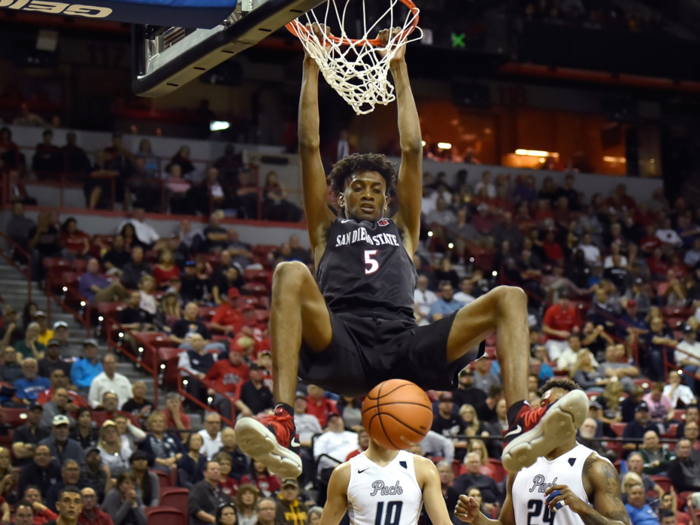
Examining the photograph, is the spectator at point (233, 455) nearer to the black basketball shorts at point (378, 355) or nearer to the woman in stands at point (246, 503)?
the woman in stands at point (246, 503)

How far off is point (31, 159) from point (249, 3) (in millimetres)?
14624

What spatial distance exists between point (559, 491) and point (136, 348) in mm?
8884

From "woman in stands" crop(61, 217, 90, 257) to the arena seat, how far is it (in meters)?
6.89

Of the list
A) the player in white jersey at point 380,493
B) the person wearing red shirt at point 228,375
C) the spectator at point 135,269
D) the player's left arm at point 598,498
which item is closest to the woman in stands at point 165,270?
the spectator at point 135,269

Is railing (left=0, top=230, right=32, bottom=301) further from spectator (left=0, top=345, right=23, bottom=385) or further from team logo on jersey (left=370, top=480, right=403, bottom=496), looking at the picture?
team logo on jersey (left=370, top=480, right=403, bottom=496)

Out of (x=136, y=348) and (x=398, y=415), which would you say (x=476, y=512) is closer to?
(x=398, y=415)

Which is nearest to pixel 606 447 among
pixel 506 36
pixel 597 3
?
pixel 506 36

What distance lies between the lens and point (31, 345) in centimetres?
1233

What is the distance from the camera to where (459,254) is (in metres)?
19.3

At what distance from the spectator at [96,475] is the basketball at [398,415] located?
5.49m

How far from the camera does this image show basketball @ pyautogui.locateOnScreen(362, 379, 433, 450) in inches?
193

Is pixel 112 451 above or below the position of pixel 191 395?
below

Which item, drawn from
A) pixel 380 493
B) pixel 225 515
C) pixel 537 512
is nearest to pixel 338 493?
pixel 380 493

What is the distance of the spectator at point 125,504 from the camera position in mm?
9398
